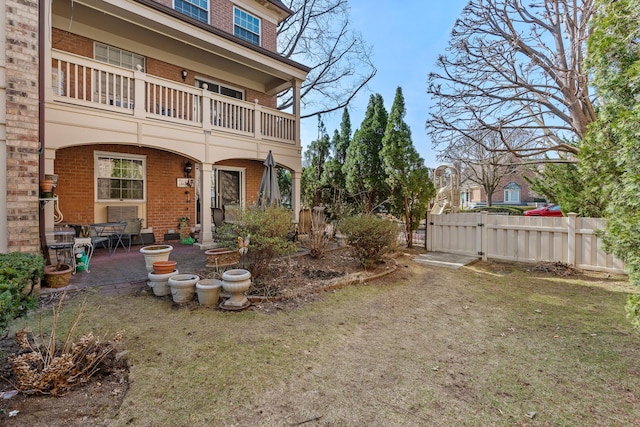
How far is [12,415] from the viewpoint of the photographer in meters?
2.29

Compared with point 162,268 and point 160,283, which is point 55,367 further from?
point 162,268

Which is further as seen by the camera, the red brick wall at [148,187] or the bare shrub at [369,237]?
the red brick wall at [148,187]

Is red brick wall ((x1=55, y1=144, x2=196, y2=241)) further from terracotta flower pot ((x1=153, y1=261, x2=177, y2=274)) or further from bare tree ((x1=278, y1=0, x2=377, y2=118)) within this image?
bare tree ((x1=278, y1=0, x2=377, y2=118))

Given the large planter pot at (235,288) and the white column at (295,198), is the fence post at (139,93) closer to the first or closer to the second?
the white column at (295,198)

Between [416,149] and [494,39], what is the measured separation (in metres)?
3.67

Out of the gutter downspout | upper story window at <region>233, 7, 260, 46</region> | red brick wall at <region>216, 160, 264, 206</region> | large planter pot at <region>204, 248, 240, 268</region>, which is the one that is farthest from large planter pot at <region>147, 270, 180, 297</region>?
upper story window at <region>233, 7, 260, 46</region>

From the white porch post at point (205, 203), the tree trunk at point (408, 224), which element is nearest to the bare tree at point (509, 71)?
the tree trunk at point (408, 224)

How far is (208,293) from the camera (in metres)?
4.62

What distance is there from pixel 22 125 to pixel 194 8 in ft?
27.5

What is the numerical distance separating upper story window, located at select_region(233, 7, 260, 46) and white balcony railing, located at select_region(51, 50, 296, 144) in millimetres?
4159

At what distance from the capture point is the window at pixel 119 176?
8680mm

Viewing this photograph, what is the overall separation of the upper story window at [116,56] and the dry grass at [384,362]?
7.56 m

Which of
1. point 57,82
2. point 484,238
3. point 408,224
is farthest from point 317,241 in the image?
point 57,82

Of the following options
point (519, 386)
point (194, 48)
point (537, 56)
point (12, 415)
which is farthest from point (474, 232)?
point (194, 48)
